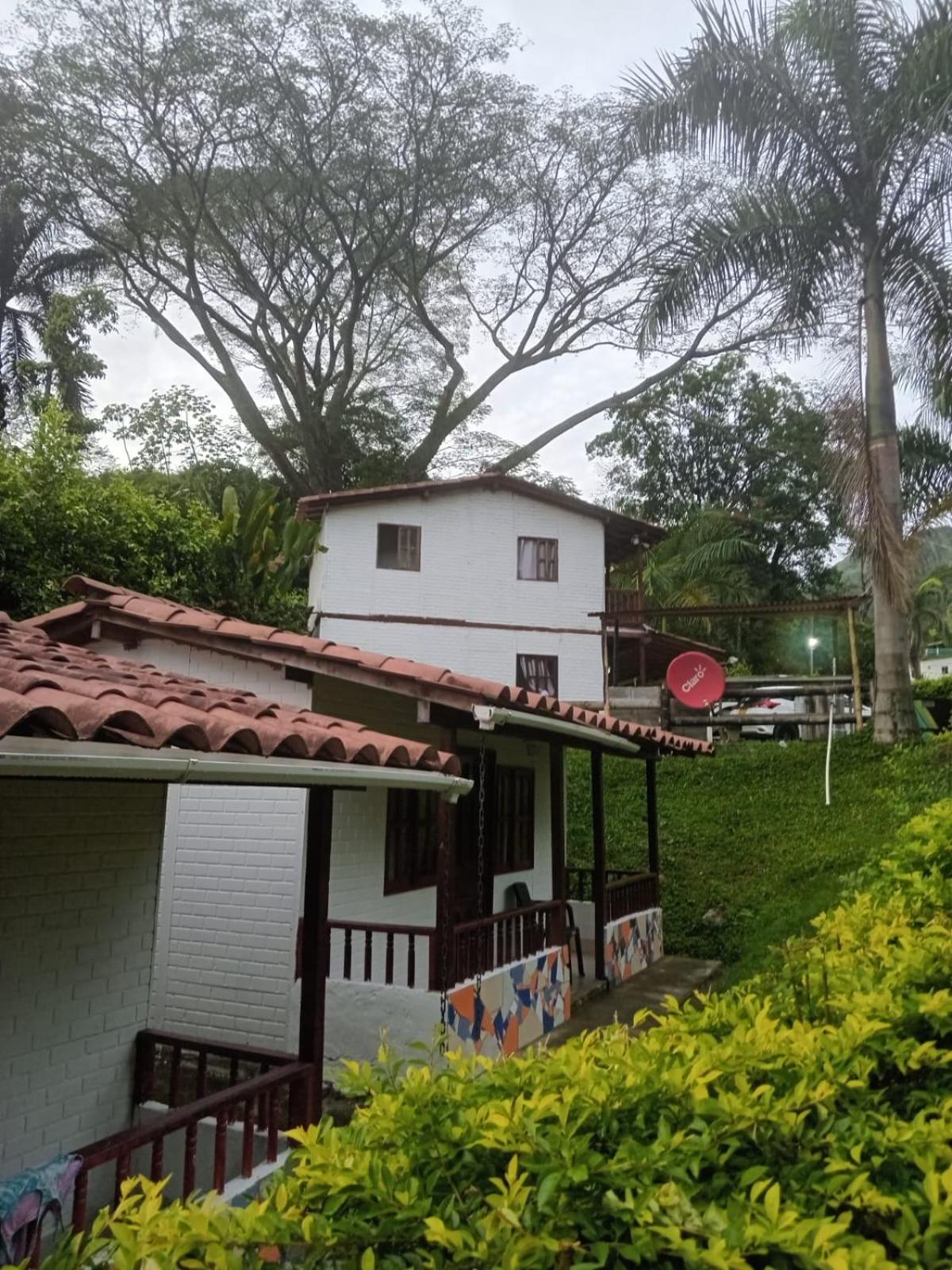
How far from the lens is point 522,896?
9.82 meters

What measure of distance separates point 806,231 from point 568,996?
11.8 meters

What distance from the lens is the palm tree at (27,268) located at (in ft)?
87.1

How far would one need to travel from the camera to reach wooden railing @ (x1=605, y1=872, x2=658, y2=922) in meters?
9.72

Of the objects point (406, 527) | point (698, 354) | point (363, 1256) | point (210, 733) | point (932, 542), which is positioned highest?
point (698, 354)

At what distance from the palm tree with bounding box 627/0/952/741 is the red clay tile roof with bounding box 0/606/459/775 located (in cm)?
1058

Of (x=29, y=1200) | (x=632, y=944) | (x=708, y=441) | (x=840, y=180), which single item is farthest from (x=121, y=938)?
(x=708, y=441)

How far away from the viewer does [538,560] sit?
2234 centimetres

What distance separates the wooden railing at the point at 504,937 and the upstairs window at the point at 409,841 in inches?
34.6

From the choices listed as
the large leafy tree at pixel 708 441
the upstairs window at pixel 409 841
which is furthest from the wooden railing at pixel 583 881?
the large leafy tree at pixel 708 441

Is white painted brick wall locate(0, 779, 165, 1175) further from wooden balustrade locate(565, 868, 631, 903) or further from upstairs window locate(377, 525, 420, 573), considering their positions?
upstairs window locate(377, 525, 420, 573)

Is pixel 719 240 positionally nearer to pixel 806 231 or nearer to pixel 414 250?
pixel 806 231

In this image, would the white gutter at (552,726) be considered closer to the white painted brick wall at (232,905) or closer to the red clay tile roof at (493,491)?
the white painted brick wall at (232,905)

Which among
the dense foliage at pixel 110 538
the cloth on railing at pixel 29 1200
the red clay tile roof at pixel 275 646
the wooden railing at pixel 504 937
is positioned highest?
the dense foliage at pixel 110 538

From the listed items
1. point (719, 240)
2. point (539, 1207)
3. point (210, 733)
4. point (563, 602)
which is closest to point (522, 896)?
point (210, 733)
